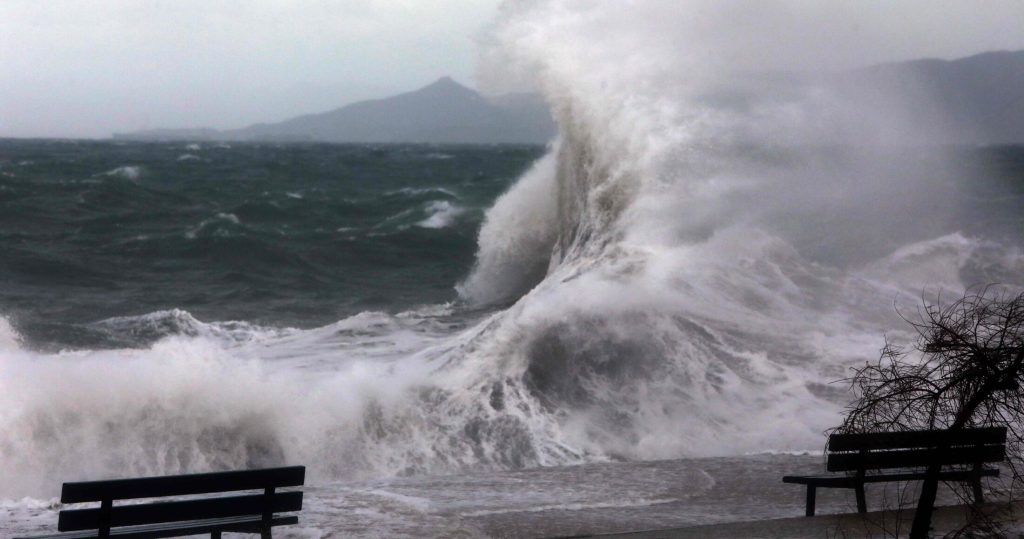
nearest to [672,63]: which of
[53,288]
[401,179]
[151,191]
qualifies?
[53,288]

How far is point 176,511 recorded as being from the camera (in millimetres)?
4988

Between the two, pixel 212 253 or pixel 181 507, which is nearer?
pixel 181 507

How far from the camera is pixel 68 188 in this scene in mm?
31766

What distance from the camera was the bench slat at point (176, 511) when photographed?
4.71 meters

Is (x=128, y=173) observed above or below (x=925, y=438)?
above

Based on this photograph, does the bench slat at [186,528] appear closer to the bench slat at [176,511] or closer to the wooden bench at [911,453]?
the bench slat at [176,511]

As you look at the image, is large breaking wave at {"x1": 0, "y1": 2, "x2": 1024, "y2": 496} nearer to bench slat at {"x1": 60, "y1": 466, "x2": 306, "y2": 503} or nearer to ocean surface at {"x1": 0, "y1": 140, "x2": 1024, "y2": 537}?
ocean surface at {"x1": 0, "y1": 140, "x2": 1024, "y2": 537}

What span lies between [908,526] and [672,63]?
565 inches

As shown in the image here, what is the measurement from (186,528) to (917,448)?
346cm

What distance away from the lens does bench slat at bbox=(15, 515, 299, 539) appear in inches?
193

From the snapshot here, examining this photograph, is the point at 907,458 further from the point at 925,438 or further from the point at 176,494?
the point at 176,494

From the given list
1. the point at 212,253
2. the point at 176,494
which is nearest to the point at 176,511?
the point at 176,494

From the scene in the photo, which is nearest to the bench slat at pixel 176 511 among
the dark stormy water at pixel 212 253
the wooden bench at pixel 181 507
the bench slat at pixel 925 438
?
the wooden bench at pixel 181 507

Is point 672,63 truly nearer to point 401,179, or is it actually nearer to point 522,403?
point 522,403
